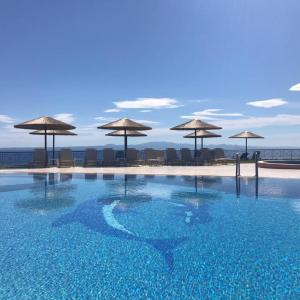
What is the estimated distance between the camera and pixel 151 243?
18.8 feet

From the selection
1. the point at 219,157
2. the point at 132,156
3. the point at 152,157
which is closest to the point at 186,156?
the point at 152,157

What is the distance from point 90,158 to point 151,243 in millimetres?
12573

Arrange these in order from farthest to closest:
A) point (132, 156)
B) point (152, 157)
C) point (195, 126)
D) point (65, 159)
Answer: point (152, 157)
point (132, 156)
point (195, 126)
point (65, 159)

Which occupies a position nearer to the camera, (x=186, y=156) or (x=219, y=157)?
(x=186, y=156)

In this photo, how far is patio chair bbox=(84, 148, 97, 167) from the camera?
1775 centimetres

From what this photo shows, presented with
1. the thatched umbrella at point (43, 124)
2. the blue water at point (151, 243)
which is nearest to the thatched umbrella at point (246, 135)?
the thatched umbrella at point (43, 124)

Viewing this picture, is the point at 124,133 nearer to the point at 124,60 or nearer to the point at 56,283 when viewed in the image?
the point at 124,60

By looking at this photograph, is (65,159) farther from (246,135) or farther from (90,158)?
(246,135)

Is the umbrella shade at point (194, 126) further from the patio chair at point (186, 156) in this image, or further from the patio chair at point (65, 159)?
the patio chair at point (65, 159)

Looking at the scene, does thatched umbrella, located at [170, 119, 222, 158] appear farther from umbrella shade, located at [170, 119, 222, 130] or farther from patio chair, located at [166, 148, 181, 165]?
patio chair, located at [166, 148, 181, 165]

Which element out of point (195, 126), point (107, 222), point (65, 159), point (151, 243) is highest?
point (195, 126)

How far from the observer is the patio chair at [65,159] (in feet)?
55.9

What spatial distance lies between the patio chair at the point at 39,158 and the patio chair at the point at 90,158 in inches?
81.0

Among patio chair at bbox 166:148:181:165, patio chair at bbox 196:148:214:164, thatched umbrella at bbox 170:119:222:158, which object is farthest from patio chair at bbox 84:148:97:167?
patio chair at bbox 196:148:214:164
